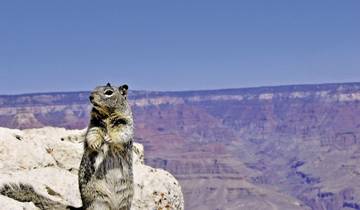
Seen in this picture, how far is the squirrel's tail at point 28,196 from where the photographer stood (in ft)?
52.0

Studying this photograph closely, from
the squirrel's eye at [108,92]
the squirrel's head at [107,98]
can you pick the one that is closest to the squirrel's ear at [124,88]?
the squirrel's head at [107,98]

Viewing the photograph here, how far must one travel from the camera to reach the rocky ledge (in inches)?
664

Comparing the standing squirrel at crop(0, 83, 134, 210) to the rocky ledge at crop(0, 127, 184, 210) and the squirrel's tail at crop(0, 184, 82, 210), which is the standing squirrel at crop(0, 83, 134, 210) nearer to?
the rocky ledge at crop(0, 127, 184, 210)

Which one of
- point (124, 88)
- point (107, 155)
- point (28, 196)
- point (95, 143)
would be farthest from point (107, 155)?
point (28, 196)

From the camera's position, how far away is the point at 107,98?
1370 cm

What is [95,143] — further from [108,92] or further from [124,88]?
[124,88]

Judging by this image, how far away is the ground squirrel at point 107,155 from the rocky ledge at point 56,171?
1863 mm

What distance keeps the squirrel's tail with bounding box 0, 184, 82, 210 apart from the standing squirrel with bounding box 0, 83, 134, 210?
7.32 ft

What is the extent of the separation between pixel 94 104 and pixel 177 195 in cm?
712

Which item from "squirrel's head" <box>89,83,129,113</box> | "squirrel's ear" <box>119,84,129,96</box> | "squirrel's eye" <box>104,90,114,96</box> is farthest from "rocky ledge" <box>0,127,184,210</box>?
"squirrel's ear" <box>119,84,129,96</box>

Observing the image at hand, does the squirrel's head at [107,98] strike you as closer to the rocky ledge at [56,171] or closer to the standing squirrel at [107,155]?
the standing squirrel at [107,155]

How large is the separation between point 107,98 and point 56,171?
513cm

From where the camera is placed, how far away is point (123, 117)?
13906 millimetres

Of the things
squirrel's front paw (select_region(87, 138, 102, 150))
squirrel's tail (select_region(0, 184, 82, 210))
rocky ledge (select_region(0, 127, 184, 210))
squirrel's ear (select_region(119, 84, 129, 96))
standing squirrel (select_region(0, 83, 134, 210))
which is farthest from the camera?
rocky ledge (select_region(0, 127, 184, 210))
